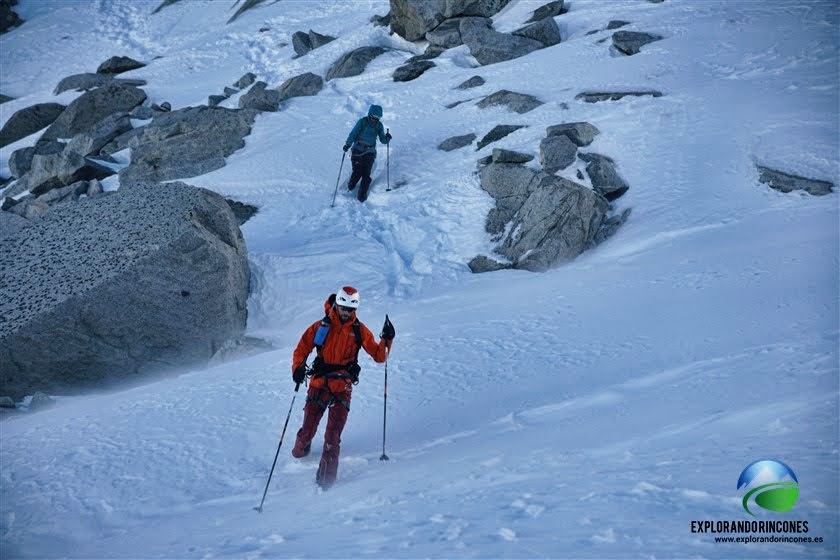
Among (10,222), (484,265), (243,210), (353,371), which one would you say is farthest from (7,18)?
(353,371)

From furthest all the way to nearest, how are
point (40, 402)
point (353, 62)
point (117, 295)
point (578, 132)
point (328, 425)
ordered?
point (353, 62), point (578, 132), point (117, 295), point (40, 402), point (328, 425)

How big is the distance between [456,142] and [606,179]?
4.95 metres

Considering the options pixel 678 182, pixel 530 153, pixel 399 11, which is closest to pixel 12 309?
pixel 530 153

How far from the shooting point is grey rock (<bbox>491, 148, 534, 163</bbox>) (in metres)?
14.9

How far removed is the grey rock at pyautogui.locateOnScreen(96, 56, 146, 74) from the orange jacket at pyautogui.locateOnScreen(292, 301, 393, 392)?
30565 millimetres

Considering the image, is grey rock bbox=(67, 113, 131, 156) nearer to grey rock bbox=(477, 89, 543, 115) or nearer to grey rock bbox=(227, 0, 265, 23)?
grey rock bbox=(477, 89, 543, 115)

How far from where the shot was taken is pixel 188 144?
2006 centimetres

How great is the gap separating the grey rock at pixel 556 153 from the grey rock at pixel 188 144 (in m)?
9.43

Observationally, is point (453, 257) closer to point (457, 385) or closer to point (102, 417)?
point (457, 385)

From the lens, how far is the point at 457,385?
866 cm

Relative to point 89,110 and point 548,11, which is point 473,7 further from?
point 89,110

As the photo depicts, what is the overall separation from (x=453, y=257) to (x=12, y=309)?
760 centimetres

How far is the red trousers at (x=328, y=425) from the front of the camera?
682cm

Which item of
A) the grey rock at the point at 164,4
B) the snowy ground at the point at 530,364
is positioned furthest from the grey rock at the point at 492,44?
the grey rock at the point at 164,4
